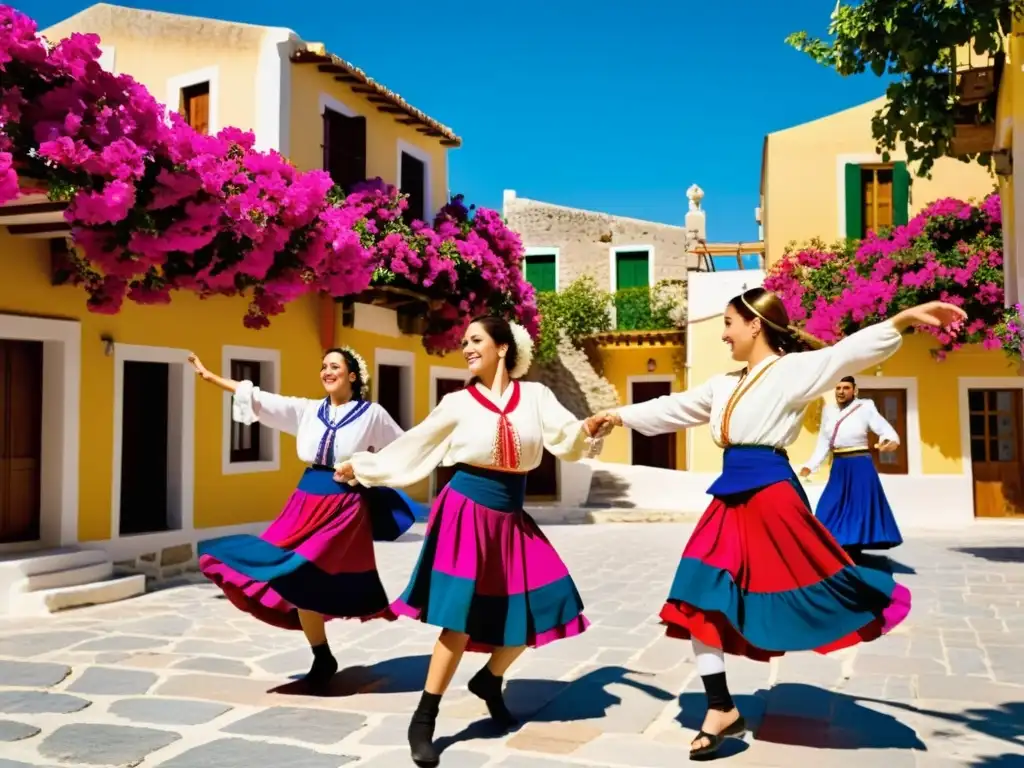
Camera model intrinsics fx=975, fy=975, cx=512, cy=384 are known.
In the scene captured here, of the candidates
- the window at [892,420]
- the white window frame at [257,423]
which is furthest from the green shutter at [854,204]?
the white window frame at [257,423]

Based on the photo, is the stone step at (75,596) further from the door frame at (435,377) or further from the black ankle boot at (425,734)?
the door frame at (435,377)

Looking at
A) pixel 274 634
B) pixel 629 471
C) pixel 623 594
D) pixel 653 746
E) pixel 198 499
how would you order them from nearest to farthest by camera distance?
1. pixel 653 746
2. pixel 274 634
3. pixel 623 594
4. pixel 198 499
5. pixel 629 471

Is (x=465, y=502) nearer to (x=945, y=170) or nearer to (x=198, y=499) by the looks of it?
(x=198, y=499)

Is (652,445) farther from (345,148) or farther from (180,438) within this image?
(180,438)

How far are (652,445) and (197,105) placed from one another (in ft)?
50.3

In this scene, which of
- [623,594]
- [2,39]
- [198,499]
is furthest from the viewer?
[198,499]

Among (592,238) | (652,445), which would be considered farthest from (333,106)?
(652,445)

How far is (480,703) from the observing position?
15.8ft

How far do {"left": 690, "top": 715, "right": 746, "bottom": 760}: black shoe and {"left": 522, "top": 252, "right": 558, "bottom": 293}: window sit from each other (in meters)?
21.9

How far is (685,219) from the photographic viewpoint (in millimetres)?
24531

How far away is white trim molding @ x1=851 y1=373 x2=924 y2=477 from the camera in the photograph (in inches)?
652

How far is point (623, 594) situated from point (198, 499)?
15.7 feet

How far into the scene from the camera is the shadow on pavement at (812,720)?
4.17 m

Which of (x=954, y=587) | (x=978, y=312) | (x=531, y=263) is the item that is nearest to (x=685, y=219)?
(x=531, y=263)
